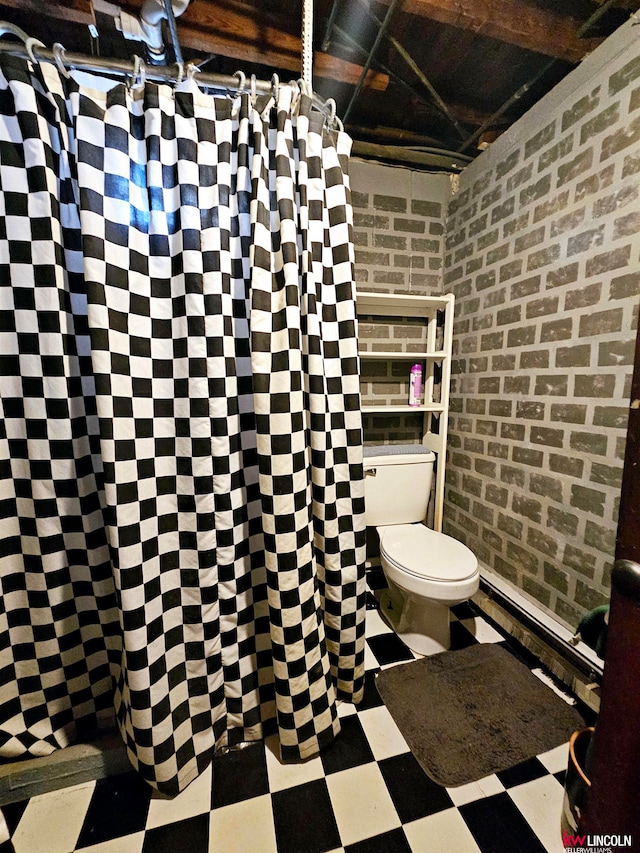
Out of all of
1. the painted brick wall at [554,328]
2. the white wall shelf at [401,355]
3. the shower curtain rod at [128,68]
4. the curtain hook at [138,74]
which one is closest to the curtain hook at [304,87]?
the shower curtain rod at [128,68]

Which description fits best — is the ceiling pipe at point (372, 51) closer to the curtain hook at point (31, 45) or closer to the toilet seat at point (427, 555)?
the curtain hook at point (31, 45)

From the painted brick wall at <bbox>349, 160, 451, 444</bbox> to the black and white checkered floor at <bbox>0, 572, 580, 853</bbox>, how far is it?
1.34 meters

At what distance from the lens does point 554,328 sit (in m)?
1.28

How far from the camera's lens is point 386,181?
1.69 meters

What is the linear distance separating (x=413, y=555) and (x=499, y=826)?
727mm

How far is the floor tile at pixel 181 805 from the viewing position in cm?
84

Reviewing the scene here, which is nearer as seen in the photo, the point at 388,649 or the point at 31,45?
the point at 31,45

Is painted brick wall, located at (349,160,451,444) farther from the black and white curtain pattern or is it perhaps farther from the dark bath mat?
the dark bath mat

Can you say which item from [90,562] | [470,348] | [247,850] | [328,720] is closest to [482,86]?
[470,348]

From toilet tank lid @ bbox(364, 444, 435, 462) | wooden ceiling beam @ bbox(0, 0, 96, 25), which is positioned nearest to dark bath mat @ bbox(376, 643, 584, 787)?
toilet tank lid @ bbox(364, 444, 435, 462)

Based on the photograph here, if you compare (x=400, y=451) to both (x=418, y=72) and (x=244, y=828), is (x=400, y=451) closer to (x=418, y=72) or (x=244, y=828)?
(x=244, y=828)

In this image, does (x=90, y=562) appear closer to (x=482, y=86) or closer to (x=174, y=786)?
(x=174, y=786)

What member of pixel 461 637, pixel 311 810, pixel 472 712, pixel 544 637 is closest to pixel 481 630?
pixel 461 637

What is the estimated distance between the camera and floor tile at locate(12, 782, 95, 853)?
79 centimetres
